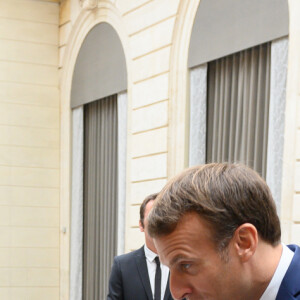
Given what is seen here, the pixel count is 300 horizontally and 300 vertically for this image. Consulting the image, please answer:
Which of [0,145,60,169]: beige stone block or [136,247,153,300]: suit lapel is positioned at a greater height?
[0,145,60,169]: beige stone block

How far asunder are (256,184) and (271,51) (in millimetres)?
6150

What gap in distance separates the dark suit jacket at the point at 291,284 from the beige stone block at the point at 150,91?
816 cm

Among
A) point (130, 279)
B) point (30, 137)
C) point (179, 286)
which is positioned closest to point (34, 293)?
point (30, 137)

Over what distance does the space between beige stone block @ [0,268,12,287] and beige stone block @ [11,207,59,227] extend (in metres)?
0.87

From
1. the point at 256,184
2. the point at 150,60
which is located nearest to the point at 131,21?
the point at 150,60

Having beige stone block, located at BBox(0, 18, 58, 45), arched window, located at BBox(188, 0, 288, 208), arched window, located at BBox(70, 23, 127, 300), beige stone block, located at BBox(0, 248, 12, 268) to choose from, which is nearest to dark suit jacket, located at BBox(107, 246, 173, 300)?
arched window, located at BBox(188, 0, 288, 208)

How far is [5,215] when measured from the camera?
44.0ft

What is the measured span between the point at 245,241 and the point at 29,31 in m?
12.4

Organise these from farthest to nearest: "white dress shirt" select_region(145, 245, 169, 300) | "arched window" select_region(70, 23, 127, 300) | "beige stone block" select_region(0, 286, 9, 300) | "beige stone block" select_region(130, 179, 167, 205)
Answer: "beige stone block" select_region(0, 286, 9, 300) < "arched window" select_region(70, 23, 127, 300) < "beige stone block" select_region(130, 179, 167, 205) < "white dress shirt" select_region(145, 245, 169, 300)

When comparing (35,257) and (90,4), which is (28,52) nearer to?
(90,4)

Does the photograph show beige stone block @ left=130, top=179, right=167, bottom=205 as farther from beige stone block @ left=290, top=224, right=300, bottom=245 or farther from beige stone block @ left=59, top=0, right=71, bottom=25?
beige stone block @ left=59, top=0, right=71, bottom=25

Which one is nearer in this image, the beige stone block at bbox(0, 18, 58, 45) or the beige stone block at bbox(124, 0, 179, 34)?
the beige stone block at bbox(124, 0, 179, 34)

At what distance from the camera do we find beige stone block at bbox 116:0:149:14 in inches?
427

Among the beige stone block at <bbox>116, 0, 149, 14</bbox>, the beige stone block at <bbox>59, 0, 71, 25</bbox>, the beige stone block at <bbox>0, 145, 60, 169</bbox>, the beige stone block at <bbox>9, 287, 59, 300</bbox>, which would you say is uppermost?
the beige stone block at <bbox>59, 0, 71, 25</bbox>
